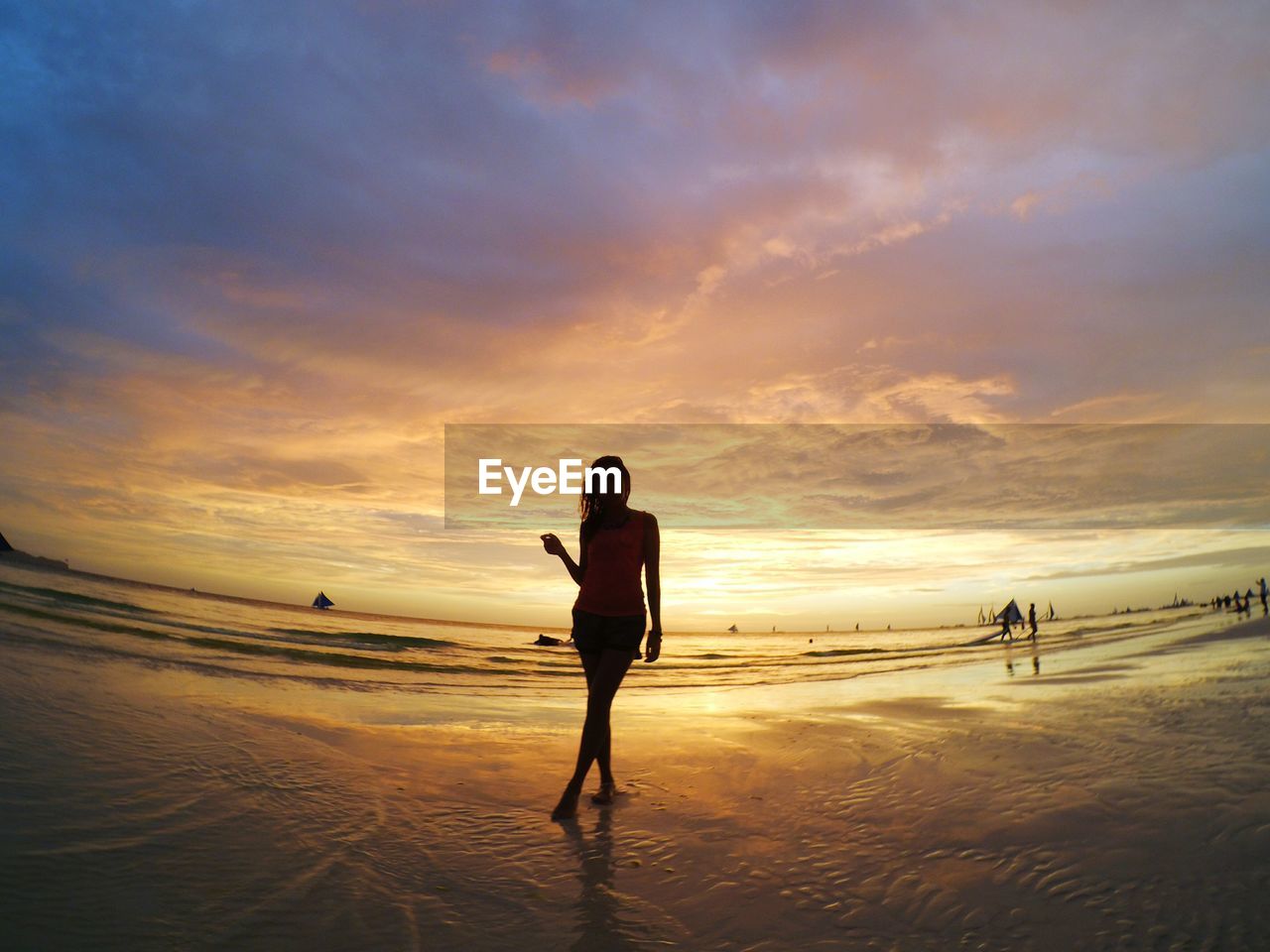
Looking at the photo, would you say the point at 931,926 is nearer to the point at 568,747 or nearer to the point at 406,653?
the point at 568,747

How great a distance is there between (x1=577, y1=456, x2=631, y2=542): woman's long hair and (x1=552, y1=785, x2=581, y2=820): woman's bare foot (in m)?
1.76

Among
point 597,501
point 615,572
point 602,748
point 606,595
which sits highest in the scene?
point 597,501

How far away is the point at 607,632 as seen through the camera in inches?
190

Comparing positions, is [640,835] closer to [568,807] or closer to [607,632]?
[568,807]

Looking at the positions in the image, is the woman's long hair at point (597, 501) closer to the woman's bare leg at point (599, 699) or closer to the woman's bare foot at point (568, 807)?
the woman's bare leg at point (599, 699)

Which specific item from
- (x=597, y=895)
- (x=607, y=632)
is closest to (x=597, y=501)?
(x=607, y=632)

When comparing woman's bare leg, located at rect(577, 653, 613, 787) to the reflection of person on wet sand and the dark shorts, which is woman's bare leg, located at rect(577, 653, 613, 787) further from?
the reflection of person on wet sand

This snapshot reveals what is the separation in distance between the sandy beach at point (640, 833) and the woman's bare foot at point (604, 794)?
15 cm

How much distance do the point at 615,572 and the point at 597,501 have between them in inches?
22.2

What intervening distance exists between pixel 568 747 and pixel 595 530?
2989 mm

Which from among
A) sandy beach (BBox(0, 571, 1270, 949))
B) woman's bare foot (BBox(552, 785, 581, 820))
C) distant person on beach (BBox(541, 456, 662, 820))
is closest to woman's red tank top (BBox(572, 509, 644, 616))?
distant person on beach (BBox(541, 456, 662, 820))

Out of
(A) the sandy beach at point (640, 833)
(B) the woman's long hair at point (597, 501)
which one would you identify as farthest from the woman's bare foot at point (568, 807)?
(B) the woman's long hair at point (597, 501)

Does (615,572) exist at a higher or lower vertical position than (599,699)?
higher

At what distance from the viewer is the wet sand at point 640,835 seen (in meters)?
2.72
